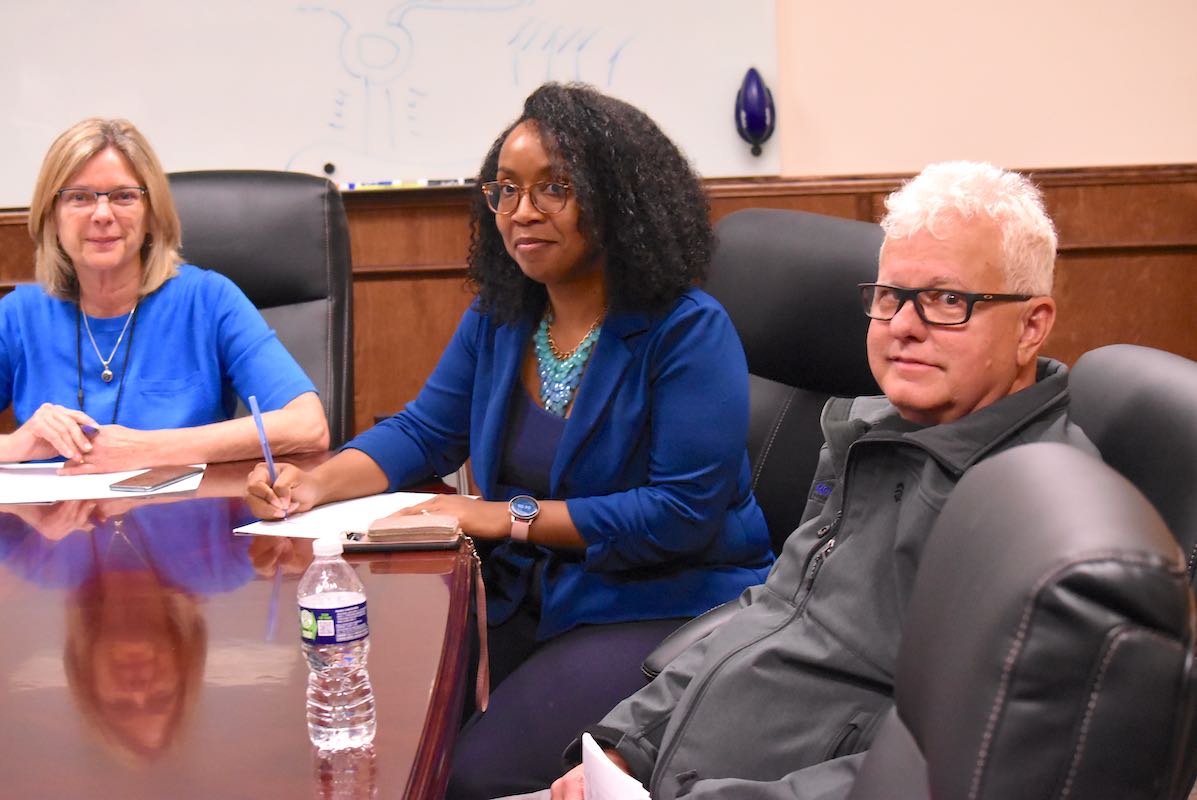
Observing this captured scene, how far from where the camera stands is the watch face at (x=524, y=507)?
66.0 inches

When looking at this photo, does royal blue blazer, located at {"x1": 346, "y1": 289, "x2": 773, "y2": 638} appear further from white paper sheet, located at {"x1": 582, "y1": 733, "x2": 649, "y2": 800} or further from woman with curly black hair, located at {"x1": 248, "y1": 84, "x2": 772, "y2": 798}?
white paper sheet, located at {"x1": 582, "y1": 733, "x2": 649, "y2": 800}

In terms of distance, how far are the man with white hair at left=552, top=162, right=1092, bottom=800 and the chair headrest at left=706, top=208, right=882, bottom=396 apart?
2.07 ft

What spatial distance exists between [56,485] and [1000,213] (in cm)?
141

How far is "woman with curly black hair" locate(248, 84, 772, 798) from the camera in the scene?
167cm

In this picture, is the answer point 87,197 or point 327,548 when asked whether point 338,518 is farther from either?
point 87,197

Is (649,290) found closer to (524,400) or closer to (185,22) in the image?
(524,400)

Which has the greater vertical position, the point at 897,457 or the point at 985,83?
the point at 985,83

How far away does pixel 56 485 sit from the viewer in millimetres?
1819

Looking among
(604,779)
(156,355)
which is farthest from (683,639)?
(156,355)

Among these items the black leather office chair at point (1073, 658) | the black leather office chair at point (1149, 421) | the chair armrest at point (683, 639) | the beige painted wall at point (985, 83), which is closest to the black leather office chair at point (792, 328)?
the chair armrest at point (683, 639)

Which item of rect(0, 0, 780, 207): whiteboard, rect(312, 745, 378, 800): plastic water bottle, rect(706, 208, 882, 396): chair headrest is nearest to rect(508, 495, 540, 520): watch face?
rect(706, 208, 882, 396): chair headrest

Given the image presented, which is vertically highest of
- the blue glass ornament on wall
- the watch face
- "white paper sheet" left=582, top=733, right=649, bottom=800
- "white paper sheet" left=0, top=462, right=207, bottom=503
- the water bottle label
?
the blue glass ornament on wall

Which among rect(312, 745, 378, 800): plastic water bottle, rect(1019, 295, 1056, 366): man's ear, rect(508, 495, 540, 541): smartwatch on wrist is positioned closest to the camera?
rect(312, 745, 378, 800): plastic water bottle

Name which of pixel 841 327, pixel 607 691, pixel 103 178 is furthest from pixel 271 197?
pixel 607 691
